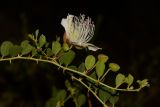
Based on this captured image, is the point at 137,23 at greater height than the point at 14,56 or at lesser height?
greater

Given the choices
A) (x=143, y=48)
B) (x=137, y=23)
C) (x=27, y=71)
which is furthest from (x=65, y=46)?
(x=137, y=23)

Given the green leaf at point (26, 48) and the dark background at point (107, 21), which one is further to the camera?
the dark background at point (107, 21)

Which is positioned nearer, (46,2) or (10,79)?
(10,79)

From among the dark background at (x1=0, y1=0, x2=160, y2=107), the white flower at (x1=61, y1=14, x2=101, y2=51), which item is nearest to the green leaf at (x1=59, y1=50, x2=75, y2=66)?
the white flower at (x1=61, y1=14, x2=101, y2=51)

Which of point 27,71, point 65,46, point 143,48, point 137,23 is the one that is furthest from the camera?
point 137,23

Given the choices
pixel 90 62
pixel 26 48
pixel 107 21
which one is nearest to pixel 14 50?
pixel 26 48

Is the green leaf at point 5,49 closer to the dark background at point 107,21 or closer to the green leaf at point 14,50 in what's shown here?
the green leaf at point 14,50

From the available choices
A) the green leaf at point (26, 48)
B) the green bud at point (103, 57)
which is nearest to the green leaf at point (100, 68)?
the green bud at point (103, 57)

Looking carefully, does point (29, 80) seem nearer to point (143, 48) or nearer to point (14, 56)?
point (14, 56)

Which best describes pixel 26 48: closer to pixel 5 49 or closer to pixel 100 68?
pixel 5 49
